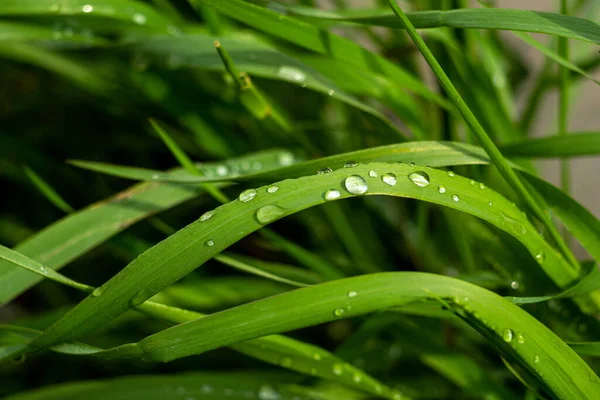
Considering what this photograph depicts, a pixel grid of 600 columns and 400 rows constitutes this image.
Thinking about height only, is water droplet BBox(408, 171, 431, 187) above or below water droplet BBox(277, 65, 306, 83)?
below

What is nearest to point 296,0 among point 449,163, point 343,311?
point 449,163

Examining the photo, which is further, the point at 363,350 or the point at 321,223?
the point at 321,223

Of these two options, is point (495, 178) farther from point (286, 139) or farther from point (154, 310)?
point (154, 310)

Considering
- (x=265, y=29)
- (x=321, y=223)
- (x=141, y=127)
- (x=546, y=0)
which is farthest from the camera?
(x=546, y=0)

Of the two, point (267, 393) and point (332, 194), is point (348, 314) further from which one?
point (267, 393)

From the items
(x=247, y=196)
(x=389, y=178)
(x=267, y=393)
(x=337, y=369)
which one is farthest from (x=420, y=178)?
(x=267, y=393)

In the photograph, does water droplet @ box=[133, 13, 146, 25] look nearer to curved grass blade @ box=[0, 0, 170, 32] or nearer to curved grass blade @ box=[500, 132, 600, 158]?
curved grass blade @ box=[0, 0, 170, 32]

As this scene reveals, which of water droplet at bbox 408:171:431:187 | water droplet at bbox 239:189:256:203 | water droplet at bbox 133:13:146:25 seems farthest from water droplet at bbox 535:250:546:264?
water droplet at bbox 133:13:146:25
